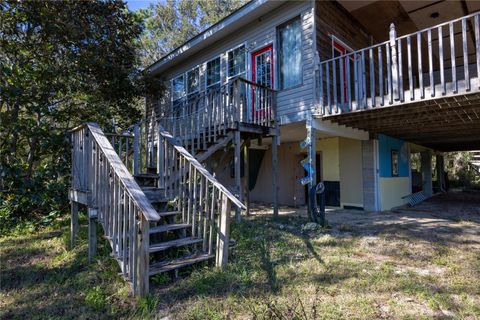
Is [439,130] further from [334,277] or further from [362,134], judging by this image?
[334,277]

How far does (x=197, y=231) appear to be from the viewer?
4156 millimetres

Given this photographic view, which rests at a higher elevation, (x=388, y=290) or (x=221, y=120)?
(x=221, y=120)

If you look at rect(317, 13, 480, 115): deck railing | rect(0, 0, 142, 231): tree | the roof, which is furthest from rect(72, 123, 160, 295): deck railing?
the roof

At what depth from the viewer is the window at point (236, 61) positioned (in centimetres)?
835

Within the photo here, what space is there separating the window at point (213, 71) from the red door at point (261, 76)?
1.61 meters

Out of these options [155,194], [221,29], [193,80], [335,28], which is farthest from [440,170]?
[155,194]

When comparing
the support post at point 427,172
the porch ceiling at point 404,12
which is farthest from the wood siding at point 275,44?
the support post at point 427,172

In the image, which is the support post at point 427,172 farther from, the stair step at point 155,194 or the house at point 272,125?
the stair step at point 155,194

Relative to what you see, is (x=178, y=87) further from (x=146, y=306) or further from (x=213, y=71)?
(x=146, y=306)

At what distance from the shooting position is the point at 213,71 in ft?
31.0

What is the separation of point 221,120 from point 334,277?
3.87 metres

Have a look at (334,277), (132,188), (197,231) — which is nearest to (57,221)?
(197,231)

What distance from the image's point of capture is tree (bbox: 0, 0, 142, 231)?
6.61m

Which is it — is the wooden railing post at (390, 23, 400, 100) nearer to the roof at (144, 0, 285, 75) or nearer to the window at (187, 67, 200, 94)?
the roof at (144, 0, 285, 75)
